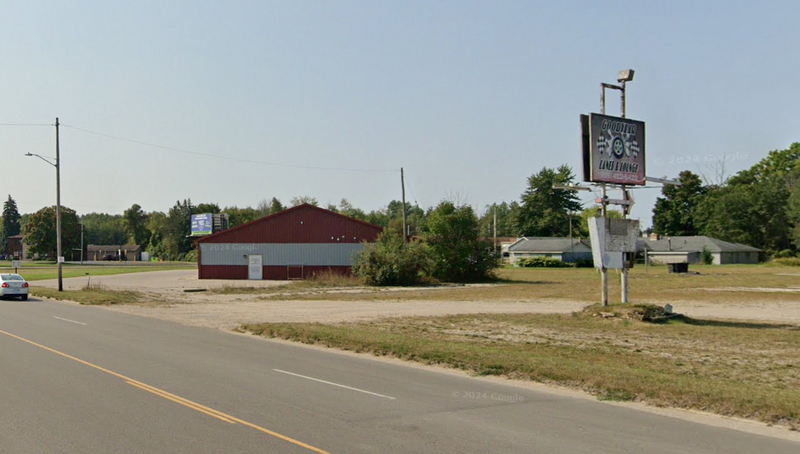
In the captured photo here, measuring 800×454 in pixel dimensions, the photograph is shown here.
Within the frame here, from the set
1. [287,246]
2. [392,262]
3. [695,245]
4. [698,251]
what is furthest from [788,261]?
[287,246]

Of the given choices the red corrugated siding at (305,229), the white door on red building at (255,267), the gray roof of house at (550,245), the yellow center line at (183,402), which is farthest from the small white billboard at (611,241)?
the gray roof of house at (550,245)

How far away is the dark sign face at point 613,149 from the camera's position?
25.2 m

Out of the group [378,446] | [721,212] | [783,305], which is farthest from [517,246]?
[378,446]

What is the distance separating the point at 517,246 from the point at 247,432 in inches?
4137

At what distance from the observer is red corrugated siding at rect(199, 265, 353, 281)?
201 ft

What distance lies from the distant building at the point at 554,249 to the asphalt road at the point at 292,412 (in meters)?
93.1

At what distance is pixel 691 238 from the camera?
11212 centimetres

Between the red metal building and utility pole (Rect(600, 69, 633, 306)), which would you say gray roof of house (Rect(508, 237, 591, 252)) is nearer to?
the red metal building

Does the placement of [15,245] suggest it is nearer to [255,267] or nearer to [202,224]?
[202,224]

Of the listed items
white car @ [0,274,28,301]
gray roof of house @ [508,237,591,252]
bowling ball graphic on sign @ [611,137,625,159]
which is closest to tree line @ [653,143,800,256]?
gray roof of house @ [508,237,591,252]

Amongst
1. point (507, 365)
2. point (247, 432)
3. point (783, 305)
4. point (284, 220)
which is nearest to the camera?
point (247, 432)

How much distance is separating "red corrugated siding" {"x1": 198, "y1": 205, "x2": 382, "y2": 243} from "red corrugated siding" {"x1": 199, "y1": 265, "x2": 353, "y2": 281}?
2.41 m

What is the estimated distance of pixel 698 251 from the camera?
108438 mm

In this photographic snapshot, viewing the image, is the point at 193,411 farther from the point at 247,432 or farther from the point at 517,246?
the point at 517,246
